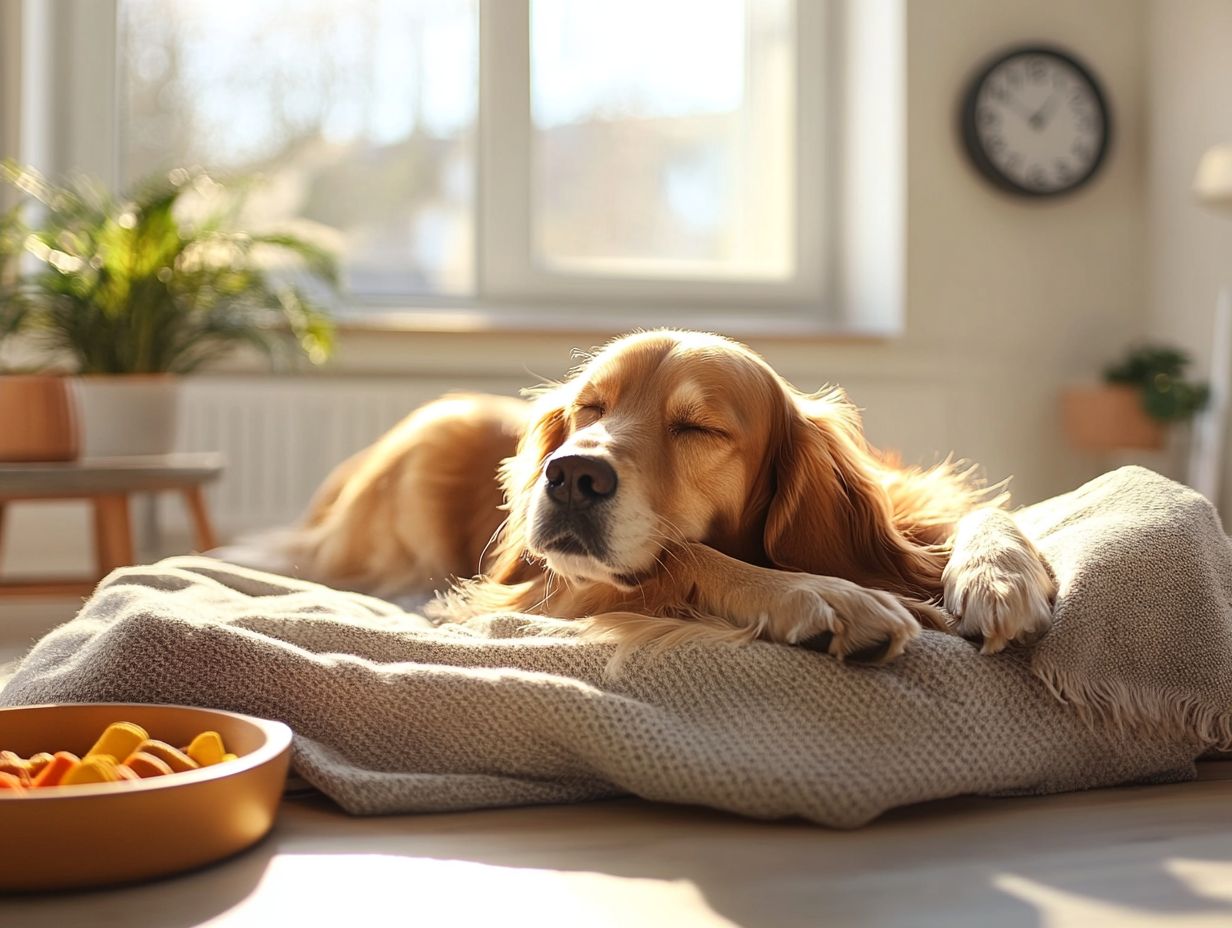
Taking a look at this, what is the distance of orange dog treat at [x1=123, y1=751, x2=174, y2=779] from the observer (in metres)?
0.98

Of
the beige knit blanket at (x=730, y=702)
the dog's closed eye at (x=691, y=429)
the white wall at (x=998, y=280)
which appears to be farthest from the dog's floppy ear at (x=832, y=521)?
the white wall at (x=998, y=280)

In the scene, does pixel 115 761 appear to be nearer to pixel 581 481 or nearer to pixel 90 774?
pixel 90 774

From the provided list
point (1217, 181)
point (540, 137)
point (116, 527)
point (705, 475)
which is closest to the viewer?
point (705, 475)

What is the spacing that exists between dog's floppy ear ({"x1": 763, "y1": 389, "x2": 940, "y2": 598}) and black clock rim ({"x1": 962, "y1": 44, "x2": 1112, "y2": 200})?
3.17 meters

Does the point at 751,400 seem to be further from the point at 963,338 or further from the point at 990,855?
the point at 963,338

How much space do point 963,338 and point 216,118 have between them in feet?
8.55

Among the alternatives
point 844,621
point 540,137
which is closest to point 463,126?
point 540,137

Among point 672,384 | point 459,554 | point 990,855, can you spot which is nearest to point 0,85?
point 459,554

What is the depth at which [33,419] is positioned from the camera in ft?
8.32

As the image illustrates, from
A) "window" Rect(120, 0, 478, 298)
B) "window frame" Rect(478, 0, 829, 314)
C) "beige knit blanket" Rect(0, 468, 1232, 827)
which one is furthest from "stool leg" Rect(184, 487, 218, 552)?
"beige knit blanket" Rect(0, 468, 1232, 827)

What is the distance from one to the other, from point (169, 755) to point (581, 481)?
1.64ft

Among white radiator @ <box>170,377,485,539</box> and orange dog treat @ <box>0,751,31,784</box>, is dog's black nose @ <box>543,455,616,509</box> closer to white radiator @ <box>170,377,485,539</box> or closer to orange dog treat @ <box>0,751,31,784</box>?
orange dog treat @ <box>0,751,31,784</box>

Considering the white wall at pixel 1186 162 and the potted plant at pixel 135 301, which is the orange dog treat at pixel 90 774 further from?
the white wall at pixel 1186 162

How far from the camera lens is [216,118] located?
13.5 ft
